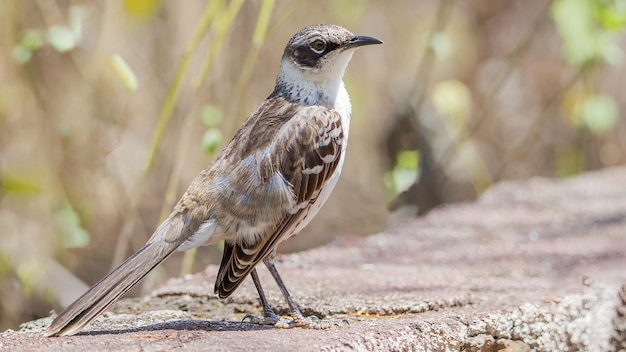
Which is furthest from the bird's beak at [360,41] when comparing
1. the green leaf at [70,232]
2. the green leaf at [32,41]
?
the green leaf at [70,232]

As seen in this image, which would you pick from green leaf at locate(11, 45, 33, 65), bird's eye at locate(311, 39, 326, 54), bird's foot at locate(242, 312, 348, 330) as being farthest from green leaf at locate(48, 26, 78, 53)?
bird's foot at locate(242, 312, 348, 330)

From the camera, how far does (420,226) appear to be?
240 inches

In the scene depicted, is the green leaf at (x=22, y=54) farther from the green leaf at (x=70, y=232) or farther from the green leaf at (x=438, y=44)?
the green leaf at (x=438, y=44)

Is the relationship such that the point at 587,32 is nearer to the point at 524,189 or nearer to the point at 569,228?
the point at 524,189

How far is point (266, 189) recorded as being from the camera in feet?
13.9

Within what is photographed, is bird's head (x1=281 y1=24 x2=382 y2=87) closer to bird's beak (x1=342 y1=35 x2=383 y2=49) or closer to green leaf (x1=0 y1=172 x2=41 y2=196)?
bird's beak (x1=342 y1=35 x2=383 y2=49)

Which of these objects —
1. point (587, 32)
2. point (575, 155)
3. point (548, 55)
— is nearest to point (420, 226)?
point (587, 32)

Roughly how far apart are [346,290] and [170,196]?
174 cm

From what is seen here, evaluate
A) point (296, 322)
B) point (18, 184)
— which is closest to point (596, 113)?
point (18, 184)

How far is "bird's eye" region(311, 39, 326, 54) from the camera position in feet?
15.4

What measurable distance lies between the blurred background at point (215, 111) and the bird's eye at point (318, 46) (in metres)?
1.03

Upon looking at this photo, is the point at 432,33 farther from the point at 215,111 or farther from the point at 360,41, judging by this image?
the point at 360,41

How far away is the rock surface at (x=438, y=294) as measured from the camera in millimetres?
3627

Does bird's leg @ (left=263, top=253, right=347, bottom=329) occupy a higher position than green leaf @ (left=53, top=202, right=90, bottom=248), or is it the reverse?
green leaf @ (left=53, top=202, right=90, bottom=248)
